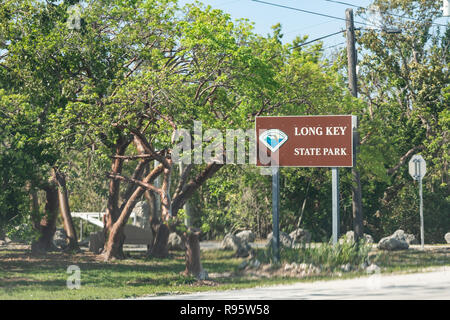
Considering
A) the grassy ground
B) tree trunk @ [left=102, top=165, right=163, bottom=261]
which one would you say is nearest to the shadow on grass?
the grassy ground

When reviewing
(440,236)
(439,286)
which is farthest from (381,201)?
(439,286)

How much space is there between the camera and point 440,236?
36312 mm

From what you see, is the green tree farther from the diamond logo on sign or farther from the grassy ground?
the diamond logo on sign

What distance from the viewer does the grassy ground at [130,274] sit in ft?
59.2

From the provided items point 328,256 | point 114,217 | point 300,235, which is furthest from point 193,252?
point 300,235

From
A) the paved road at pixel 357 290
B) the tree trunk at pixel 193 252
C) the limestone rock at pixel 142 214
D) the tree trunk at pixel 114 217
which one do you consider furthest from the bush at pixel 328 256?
the limestone rock at pixel 142 214

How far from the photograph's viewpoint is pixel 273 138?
22234mm

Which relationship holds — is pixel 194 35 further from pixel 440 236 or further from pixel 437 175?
pixel 440 236

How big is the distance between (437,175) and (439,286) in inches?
722

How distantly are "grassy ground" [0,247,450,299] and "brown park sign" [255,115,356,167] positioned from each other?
12.2 ft

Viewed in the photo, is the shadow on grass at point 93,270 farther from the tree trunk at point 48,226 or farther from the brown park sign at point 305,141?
the brown park sign at point 305,141

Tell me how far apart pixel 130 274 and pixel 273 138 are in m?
6.33

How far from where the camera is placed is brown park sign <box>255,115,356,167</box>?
72.5 feet

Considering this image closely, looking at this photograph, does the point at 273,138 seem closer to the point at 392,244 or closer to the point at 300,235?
the point at 392,244
